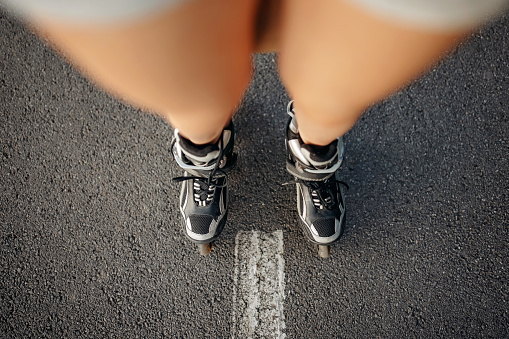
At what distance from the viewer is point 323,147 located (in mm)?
1035

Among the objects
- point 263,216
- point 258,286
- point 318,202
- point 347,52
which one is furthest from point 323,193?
point 347,52

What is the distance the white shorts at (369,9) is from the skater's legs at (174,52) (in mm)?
17

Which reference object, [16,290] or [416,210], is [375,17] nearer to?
[416,210]

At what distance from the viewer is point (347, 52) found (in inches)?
20.5

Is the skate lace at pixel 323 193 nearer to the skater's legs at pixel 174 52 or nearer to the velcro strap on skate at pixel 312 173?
the velcro strap on skate at pixel 312 173

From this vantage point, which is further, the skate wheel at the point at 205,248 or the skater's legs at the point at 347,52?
the skate wheel at the point at 205,248

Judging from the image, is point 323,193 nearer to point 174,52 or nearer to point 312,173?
point 312,173

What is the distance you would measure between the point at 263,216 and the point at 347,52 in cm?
94

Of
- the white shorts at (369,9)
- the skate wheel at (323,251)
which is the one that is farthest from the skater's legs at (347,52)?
the skate wheel at (323,251)

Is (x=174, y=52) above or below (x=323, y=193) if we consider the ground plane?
above

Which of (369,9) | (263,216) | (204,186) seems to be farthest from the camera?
(263,216)

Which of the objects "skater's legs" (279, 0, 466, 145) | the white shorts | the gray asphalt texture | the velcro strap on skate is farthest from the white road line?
the white shorts

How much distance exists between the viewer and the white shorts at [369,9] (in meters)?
0.40

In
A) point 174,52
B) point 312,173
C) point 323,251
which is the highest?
point 174,52
